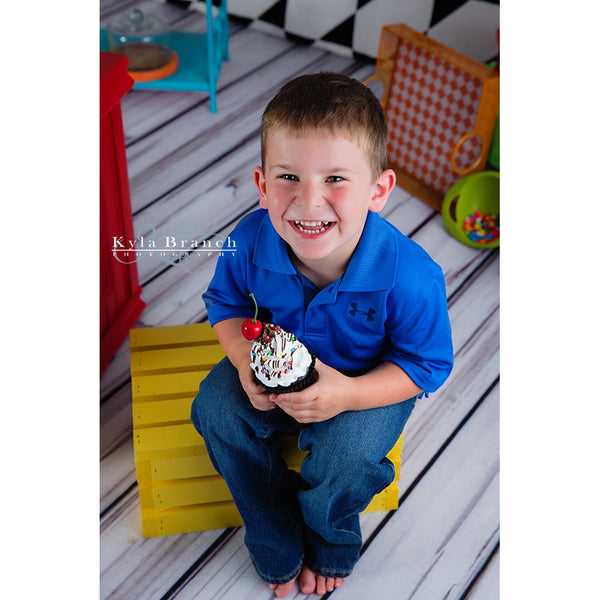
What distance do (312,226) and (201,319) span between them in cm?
64

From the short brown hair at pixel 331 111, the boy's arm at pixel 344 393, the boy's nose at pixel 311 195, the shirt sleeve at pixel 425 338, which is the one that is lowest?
the boy's arm at pixel 344 393

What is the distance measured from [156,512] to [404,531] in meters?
0.37

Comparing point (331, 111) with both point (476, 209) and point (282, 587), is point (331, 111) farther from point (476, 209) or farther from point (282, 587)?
point (476, 209)

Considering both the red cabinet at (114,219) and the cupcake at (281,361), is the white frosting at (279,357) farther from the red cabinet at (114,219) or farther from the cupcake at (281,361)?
the red cabinet at (114,219)

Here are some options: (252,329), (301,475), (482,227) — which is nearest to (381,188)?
(252,329)

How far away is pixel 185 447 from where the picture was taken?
1016 mm

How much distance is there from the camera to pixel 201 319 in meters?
1.42

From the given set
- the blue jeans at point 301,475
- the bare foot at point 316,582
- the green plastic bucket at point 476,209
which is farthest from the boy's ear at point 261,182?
the green plastic bucket at point 476,209

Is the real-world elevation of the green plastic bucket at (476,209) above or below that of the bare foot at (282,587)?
above

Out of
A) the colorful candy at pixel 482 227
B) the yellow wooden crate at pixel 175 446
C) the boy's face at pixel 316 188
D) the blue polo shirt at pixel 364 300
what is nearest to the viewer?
the boy's face at pixel 316 188

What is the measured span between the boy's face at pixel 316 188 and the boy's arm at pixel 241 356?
6.5 inches

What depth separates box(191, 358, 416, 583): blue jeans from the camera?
920 millimetres

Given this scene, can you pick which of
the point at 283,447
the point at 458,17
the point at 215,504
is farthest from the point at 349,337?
the point at 458,17

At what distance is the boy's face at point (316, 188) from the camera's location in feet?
2.55
